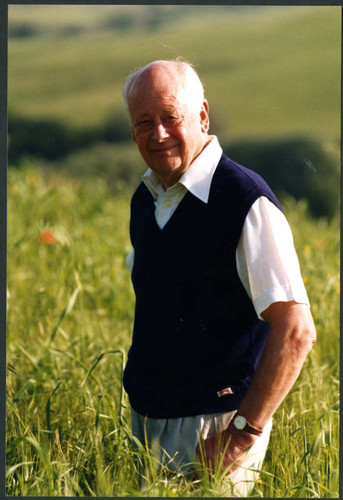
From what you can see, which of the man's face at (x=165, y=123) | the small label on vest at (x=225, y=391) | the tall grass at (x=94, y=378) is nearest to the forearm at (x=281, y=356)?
the small label on vest at (x=225, y=391)

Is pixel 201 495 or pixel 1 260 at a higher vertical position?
pixel 1 260

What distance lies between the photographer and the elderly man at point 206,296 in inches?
66.0

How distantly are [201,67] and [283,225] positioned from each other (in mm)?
580

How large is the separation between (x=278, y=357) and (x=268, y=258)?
249 mm

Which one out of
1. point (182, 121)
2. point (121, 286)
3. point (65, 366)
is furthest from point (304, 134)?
point (182, 121)

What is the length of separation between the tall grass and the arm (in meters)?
0.25

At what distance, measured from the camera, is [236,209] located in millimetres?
1721

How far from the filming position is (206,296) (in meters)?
1.81

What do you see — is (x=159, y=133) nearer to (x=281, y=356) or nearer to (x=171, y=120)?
(x=171, y=120)

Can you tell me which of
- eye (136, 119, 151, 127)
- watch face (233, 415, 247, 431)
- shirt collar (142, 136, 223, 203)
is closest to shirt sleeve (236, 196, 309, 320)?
shirt collar (142, 136, 223, 203)

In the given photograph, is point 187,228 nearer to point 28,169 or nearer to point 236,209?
point 236,209

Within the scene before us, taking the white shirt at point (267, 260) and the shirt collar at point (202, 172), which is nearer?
the white shirt at point (267, 260)

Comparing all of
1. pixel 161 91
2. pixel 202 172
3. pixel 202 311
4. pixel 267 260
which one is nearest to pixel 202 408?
pixel 202 311

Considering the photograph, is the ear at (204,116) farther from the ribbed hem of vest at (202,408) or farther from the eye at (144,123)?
the ribbed hem of vest at (202,408)
